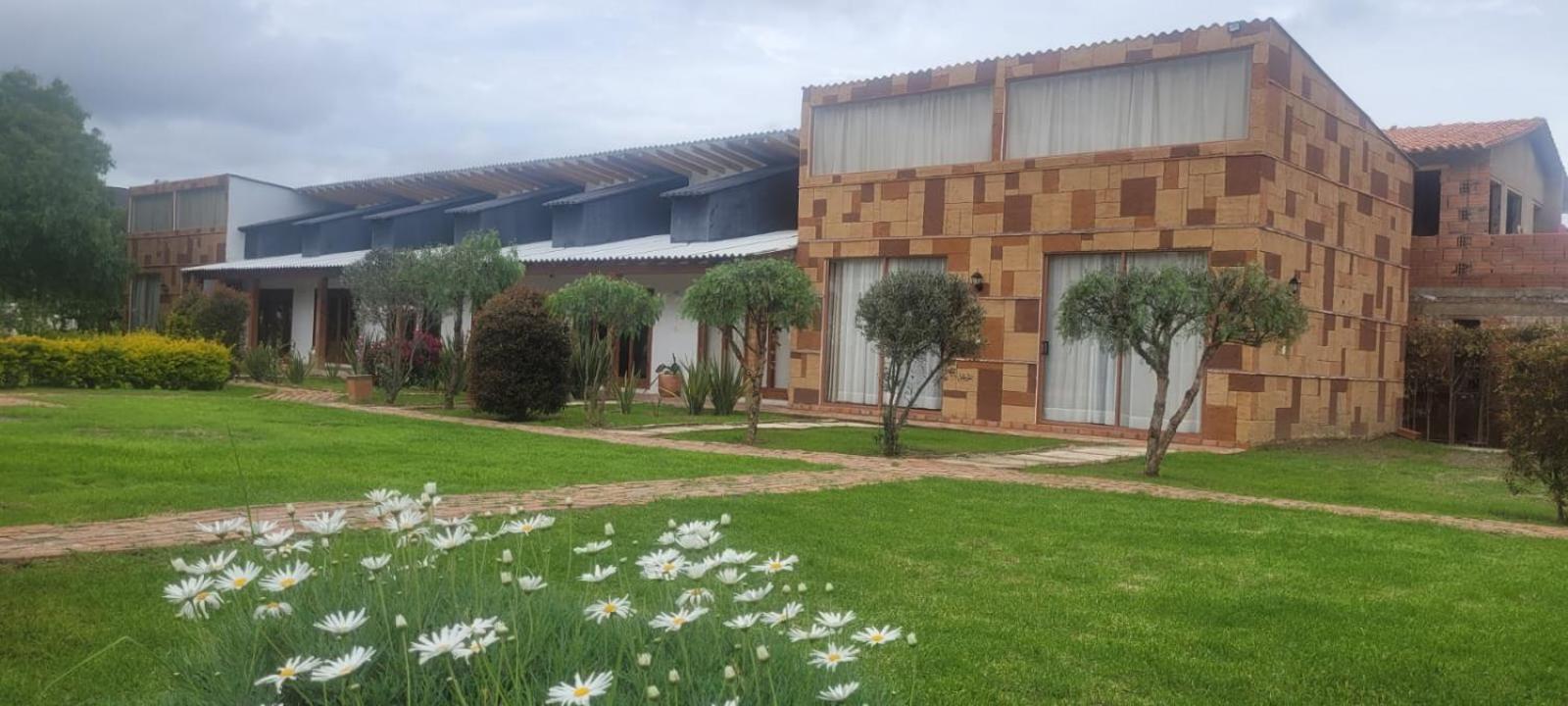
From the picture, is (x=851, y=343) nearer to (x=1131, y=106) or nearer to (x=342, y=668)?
(x=1131, y=106)

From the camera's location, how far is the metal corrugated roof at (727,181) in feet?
74.4

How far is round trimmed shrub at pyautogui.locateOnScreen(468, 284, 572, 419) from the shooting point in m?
15.4

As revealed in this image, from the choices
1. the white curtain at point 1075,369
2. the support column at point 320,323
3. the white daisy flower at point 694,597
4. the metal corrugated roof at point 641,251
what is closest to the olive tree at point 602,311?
the metal corrugated roof at point 641,251

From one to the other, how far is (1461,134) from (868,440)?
15.1m

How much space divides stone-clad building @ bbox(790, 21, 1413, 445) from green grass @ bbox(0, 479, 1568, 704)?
26.0 ft

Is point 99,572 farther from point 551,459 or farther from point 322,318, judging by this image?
point 322,318

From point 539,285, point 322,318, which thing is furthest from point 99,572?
point 322,318

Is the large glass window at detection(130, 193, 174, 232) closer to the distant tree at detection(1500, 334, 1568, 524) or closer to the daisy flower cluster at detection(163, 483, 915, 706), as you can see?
the distant tree at detection(1500, 334, 1568, 524)

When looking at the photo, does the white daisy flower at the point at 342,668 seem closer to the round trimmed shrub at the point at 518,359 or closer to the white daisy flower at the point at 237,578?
the white daisy flower at the point at 237,578

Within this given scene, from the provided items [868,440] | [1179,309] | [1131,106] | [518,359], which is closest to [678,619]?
[1179,309]

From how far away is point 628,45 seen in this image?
10.7m

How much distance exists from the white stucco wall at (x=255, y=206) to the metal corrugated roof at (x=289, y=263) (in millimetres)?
711

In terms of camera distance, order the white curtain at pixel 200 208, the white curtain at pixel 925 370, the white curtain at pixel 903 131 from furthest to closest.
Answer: the white curtain at pixel 200 208 → the white curtain at pixel 925 370 → the white curtain at pixel 903 131

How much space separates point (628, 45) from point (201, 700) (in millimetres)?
A: 8656
